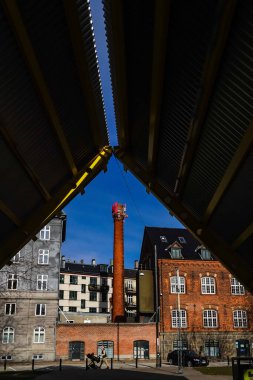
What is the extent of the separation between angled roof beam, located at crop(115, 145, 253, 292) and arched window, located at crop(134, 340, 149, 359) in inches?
1458

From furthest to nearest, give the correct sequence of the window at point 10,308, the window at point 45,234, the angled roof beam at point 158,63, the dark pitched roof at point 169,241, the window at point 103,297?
the window at point 103,297, the dark pitched roof at point 169,241, the window at point 45,234, the window at point 10,308, the angled roof beam at point 158,63

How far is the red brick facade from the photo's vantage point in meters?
46.0

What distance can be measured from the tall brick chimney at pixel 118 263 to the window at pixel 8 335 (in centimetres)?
1470

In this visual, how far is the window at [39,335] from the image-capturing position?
4494 cm

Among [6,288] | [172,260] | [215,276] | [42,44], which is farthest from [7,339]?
[42,44]

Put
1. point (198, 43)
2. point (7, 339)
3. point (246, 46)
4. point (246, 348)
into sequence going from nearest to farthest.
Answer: point (246, 46) → point (198, 43) → point (7, 339) → point (246, 348)

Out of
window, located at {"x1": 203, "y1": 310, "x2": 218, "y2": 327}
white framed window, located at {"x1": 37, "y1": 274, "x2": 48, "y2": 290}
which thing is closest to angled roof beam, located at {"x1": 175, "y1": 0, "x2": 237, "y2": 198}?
white framed window, located at {"x1": 37, "y1": 274, "x2": 48, "y2": 290}

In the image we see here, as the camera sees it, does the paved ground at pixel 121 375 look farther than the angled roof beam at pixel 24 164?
Yes

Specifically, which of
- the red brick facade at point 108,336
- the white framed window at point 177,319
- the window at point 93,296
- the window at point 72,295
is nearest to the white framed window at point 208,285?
the white framed window at point 177,319

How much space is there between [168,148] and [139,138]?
1122 mm

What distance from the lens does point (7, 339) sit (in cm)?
4434

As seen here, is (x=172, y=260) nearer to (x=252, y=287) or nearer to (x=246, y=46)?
(x=252, y=287)

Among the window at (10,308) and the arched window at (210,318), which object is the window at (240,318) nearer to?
the arched window at (210,318)

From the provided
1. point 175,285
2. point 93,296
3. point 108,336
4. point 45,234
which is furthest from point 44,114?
point 93,296
